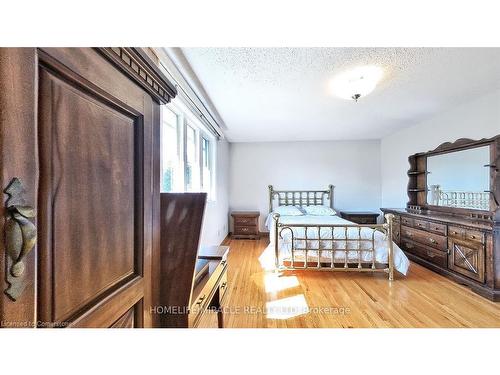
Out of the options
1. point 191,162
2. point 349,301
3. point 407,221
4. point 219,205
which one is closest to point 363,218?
point 407,221

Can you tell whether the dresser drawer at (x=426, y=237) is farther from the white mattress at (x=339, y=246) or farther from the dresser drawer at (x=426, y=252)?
the white mattress at (x=339, y=246)

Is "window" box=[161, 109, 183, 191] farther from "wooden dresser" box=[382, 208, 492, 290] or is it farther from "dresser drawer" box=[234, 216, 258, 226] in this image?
"wooden dresser" box=[382, 208, 492, 290]

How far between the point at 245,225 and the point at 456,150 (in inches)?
130

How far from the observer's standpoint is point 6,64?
0.30m

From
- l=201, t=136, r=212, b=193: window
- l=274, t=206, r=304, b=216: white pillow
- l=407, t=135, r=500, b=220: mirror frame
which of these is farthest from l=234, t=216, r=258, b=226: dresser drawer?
l=407, t=135, r=500, b=220: mirror frame

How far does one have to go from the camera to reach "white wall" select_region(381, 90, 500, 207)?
2.10 meters

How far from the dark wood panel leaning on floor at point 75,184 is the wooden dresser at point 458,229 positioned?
282 cm

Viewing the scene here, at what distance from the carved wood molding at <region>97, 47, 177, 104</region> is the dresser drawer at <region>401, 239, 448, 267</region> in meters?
3.18

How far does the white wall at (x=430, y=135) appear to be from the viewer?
2.10m

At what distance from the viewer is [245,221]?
4.19 m

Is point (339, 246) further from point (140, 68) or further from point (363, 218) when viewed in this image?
point (140, 68)
